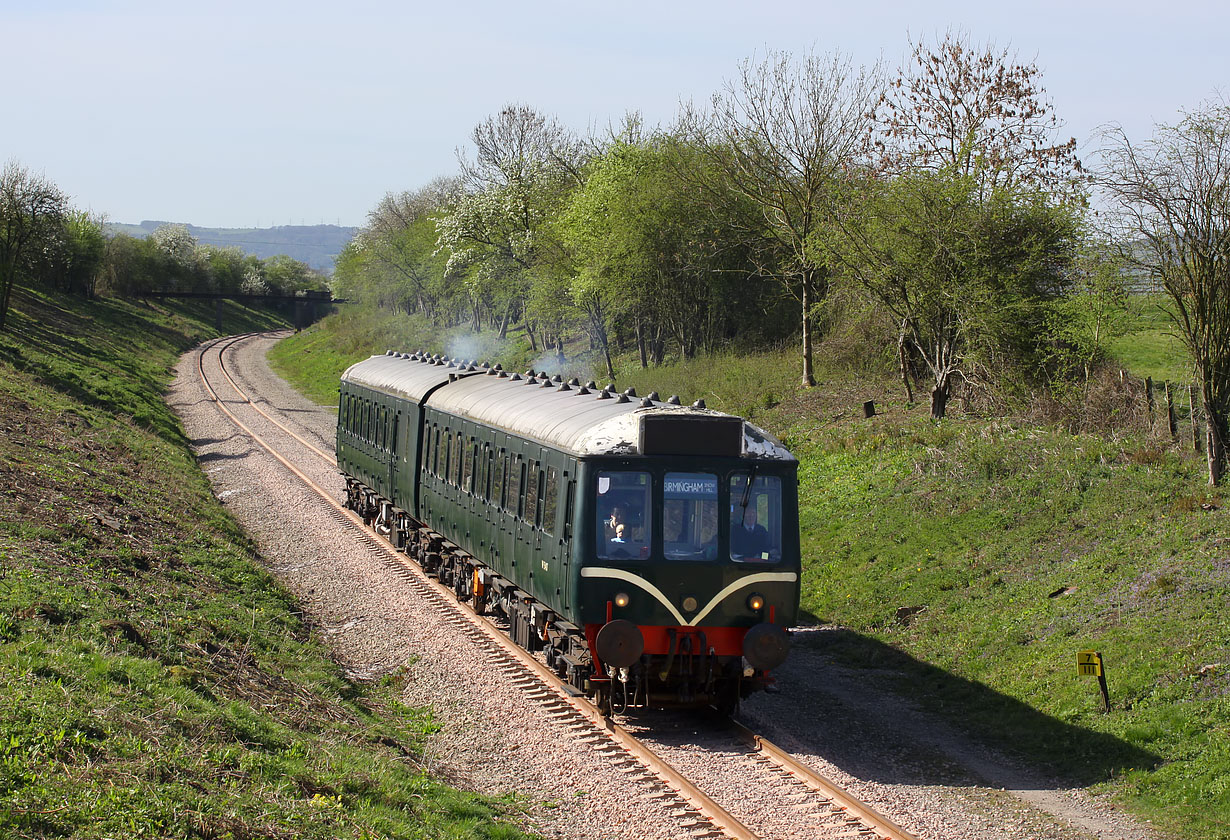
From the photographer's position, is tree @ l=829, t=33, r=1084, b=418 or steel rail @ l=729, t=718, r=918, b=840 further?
tree @ l=829, t=33, r=1084, b=418

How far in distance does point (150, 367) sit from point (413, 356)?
38.5m

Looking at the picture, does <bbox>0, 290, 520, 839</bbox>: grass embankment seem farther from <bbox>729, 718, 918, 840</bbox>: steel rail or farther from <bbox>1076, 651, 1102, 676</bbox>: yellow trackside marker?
<bbox>1076, 651, 1102, 676</bbox>: yellow trackside marker

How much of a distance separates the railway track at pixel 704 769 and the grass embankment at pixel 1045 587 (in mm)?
2803

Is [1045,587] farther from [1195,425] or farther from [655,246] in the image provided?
[655,246]

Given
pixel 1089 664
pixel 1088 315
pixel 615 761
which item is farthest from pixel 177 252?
pixel 1089 664

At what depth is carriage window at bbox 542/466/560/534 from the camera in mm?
12883

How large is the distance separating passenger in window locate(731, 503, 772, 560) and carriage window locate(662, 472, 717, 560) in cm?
23

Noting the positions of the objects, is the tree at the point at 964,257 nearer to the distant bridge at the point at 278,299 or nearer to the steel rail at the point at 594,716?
the steel rail at the point at 594,716

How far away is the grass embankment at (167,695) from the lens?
7.46m

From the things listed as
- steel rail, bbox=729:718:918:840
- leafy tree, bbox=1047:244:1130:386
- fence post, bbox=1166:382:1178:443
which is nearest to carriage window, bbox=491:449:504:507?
steel rail, bbox=729:718:918:840

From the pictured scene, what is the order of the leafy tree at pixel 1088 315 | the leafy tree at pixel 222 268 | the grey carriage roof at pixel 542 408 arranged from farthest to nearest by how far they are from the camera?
the leafy tree at pixel 222 268
the leafy tree at pixel 1088 315
the grey carriage roof at pixel 542 408

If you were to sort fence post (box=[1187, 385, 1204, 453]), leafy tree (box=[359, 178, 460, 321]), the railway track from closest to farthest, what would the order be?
1. the railway track
2. fence post (box=[1187, 385, 1204, 453])
3. leafy tree (box=[359, 178, 460, 321])

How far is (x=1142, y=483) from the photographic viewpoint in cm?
1742

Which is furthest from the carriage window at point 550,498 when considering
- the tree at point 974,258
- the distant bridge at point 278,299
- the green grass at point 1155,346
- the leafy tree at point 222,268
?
the leafy tree at point 222,268
